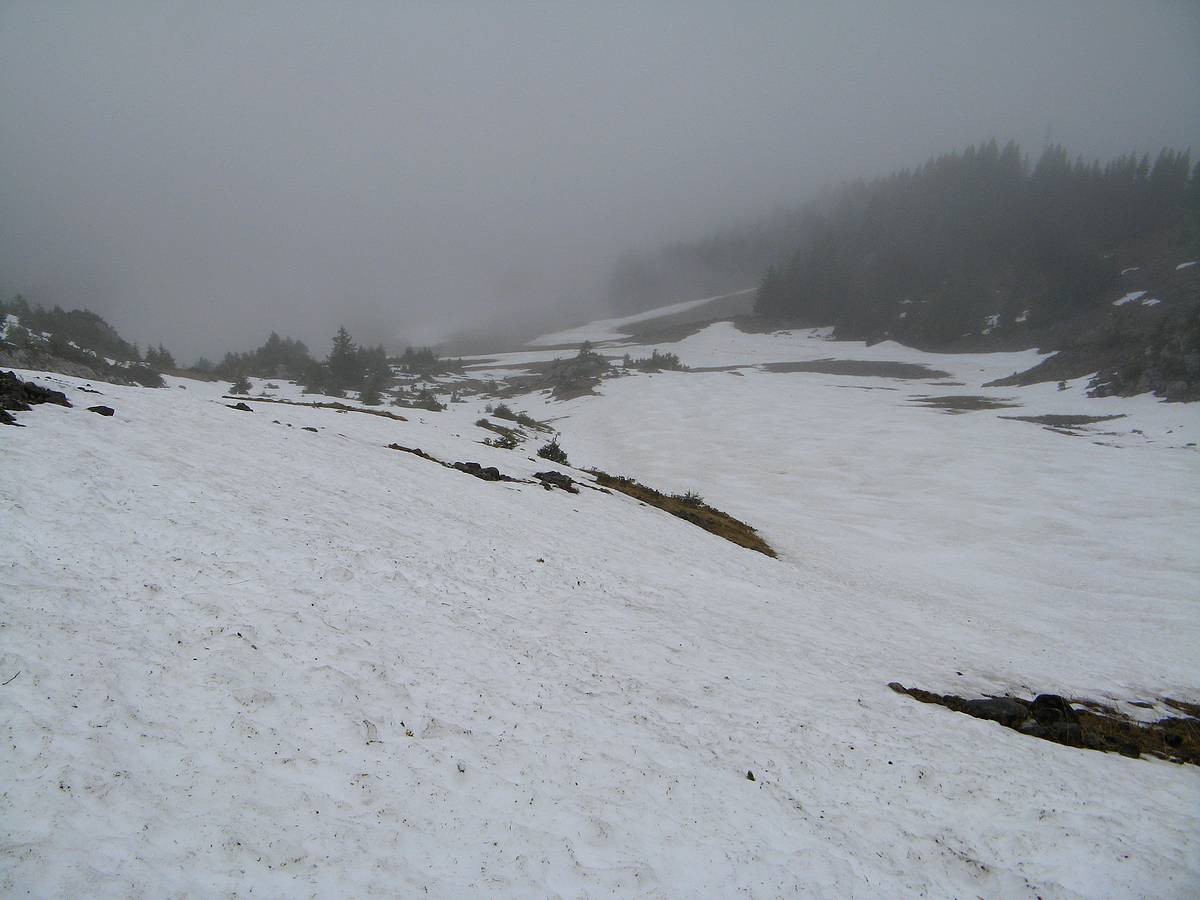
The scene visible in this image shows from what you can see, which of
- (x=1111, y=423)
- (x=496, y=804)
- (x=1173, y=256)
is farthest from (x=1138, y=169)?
(x=496, y=804)

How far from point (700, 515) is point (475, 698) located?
541 inches

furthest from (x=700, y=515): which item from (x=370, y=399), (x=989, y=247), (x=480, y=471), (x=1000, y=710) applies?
(x=989, y=247)

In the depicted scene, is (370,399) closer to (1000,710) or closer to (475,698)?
(475,698)

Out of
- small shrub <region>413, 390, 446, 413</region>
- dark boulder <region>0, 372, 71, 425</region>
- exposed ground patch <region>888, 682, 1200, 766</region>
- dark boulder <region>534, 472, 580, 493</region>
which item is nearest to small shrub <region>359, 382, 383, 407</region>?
small shrub <region>413, 390, 446, 413</region>

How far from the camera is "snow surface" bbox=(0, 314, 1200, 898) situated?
13.0ft

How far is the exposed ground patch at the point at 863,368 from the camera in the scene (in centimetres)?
7112

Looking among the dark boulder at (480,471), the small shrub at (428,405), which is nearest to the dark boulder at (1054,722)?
the dark boulder at (480,471)

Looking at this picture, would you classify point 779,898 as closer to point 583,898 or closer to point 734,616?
point 583,898

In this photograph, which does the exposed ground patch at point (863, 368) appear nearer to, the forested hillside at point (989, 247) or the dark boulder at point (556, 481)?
the forested hillside at point (989, 247)

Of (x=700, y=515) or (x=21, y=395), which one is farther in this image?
(x=700, y=515)

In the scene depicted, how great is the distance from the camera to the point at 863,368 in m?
74.8

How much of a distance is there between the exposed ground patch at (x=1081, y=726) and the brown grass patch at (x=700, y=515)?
813 cm

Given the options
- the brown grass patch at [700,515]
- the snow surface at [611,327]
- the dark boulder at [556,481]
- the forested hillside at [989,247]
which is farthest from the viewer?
the snow surface at [611,327]

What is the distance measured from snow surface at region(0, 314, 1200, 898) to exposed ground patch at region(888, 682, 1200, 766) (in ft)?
1.49
